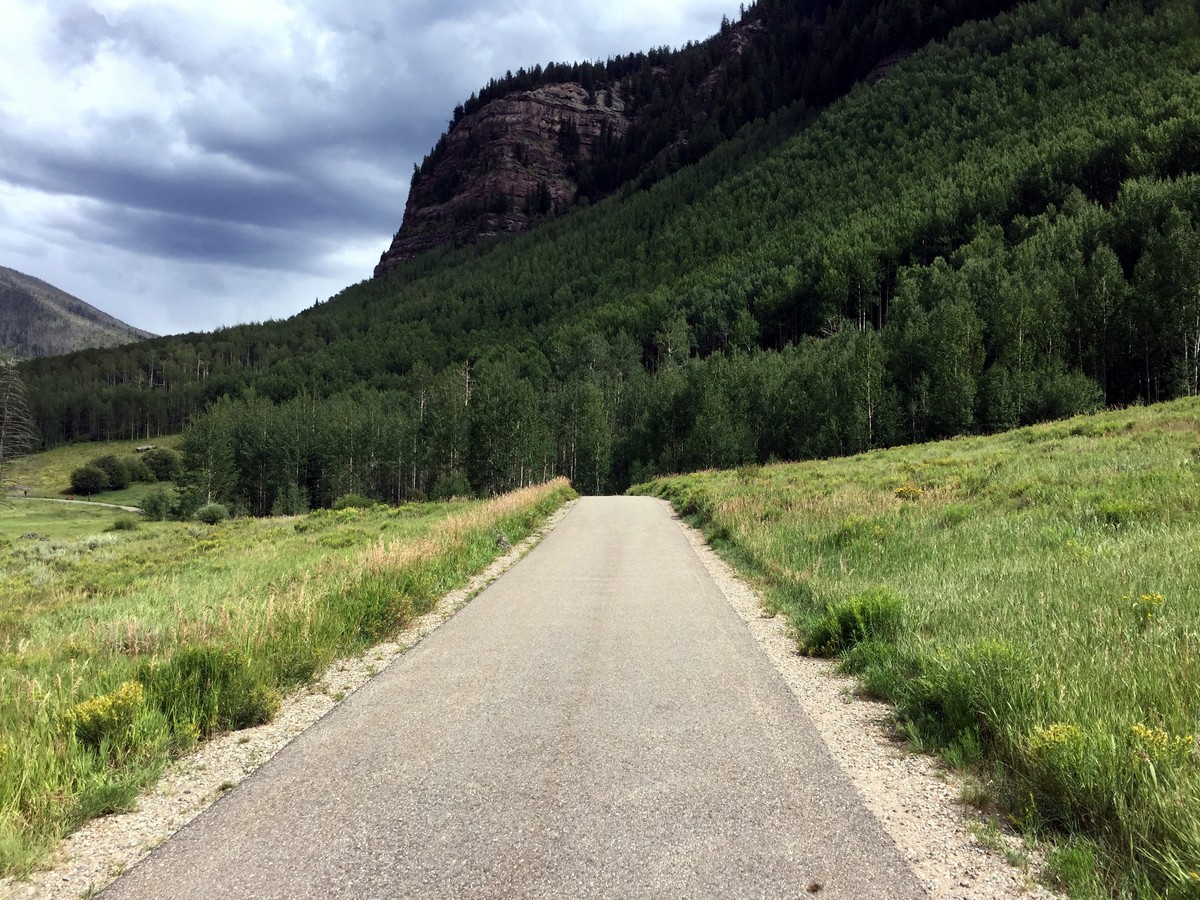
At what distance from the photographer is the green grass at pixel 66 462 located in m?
102

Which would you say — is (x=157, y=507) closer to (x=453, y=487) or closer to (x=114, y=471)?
(x=453, y=487)

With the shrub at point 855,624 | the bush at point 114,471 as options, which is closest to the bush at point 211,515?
the bush at point 114,471

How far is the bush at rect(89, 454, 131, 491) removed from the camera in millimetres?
106375

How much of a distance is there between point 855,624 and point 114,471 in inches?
5255

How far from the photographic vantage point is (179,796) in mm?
4305

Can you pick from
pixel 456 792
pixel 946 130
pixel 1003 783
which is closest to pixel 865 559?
pixel 1003 783

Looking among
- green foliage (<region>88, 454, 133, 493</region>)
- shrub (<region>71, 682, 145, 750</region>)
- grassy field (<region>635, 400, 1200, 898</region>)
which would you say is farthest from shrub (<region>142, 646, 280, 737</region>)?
green foliage (<region>88, 454, 133, 493</region>)

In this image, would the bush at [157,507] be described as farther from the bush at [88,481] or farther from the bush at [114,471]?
the bush at [114,471]

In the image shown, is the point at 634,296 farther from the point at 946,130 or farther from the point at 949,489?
the point at 949,489

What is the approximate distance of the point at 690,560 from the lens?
1434 centimetres

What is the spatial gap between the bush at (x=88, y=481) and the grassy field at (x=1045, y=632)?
123674mm

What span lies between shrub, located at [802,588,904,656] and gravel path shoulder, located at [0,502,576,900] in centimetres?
527

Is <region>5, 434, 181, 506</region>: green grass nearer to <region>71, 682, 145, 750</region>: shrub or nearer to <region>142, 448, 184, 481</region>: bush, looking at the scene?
<region>142, 448, 184, 481</region>: bush

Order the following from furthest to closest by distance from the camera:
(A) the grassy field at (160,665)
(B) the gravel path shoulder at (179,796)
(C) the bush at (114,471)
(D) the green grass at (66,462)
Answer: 1. (C) the bush at (114,471)
2. (D) the green grass at (66,462)
3. (A) the grassy field at (160,665)
4. (B) the gravel path shoulder at (179,796)
